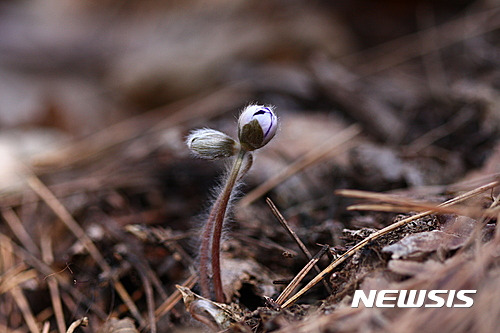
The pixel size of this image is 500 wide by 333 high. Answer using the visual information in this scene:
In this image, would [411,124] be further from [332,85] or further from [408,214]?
[408,214]

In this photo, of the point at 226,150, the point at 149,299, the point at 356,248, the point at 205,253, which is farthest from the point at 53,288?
the point at 356,248

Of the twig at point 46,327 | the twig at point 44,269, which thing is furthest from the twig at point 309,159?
the twig at point 46,327

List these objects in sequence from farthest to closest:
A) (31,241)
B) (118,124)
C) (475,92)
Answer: (118,124)
(475,92)
(31,241)

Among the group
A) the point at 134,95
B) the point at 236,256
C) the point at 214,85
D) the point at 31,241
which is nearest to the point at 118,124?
the point at 134,95

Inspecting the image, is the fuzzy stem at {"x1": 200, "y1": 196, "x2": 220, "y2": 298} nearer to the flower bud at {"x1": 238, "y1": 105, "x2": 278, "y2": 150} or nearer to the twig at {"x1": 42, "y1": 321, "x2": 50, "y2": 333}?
the flower bud at {"x1": 238, "y1": 105, "x2": 278, "y2": 150}

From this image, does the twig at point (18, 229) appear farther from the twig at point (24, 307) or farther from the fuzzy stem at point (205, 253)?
the fuzzy stem at point (205, 253)

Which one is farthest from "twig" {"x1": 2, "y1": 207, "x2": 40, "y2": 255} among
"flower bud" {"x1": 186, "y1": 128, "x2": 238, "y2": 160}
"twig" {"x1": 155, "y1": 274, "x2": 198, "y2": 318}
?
"flower bud" {"x1": 186, "y1": 128, "x2": 238, "y2": 160}

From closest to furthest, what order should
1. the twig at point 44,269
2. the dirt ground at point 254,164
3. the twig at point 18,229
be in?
the dirt ground at point 254,164
the twig at point 44,269
the twig at point 18,229
